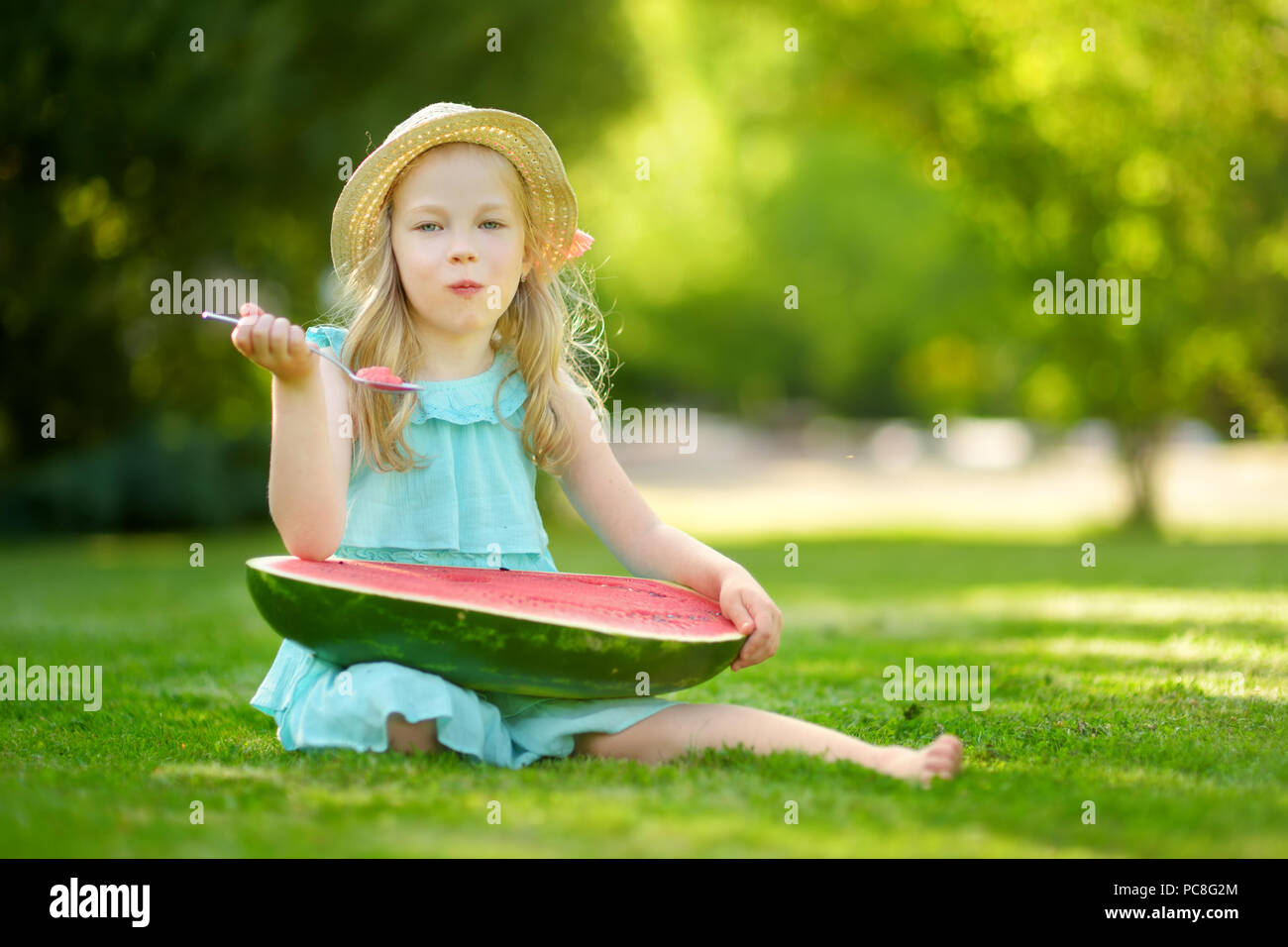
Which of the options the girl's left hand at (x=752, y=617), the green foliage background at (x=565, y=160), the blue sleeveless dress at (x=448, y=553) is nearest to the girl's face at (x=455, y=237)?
the blue sleeveless dress at (x=448, y=553)

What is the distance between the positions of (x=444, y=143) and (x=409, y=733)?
153 cm

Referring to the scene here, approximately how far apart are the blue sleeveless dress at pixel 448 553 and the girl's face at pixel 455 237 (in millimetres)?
214

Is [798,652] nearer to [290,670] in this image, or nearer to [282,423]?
[290,670]

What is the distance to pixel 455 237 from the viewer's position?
3449 mm

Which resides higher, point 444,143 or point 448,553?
point 444,143

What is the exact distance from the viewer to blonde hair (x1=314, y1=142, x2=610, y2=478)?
3396 millimetres

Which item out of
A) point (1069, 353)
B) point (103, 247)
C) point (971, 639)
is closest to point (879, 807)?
point (971, 639)

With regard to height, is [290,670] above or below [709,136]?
below

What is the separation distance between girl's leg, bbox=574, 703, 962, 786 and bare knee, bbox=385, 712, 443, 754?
357 mm

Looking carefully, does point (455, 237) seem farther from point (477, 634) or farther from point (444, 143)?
point (477, 634)

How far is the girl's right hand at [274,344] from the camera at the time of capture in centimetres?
286

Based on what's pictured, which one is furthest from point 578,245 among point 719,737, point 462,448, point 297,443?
point 719,737
